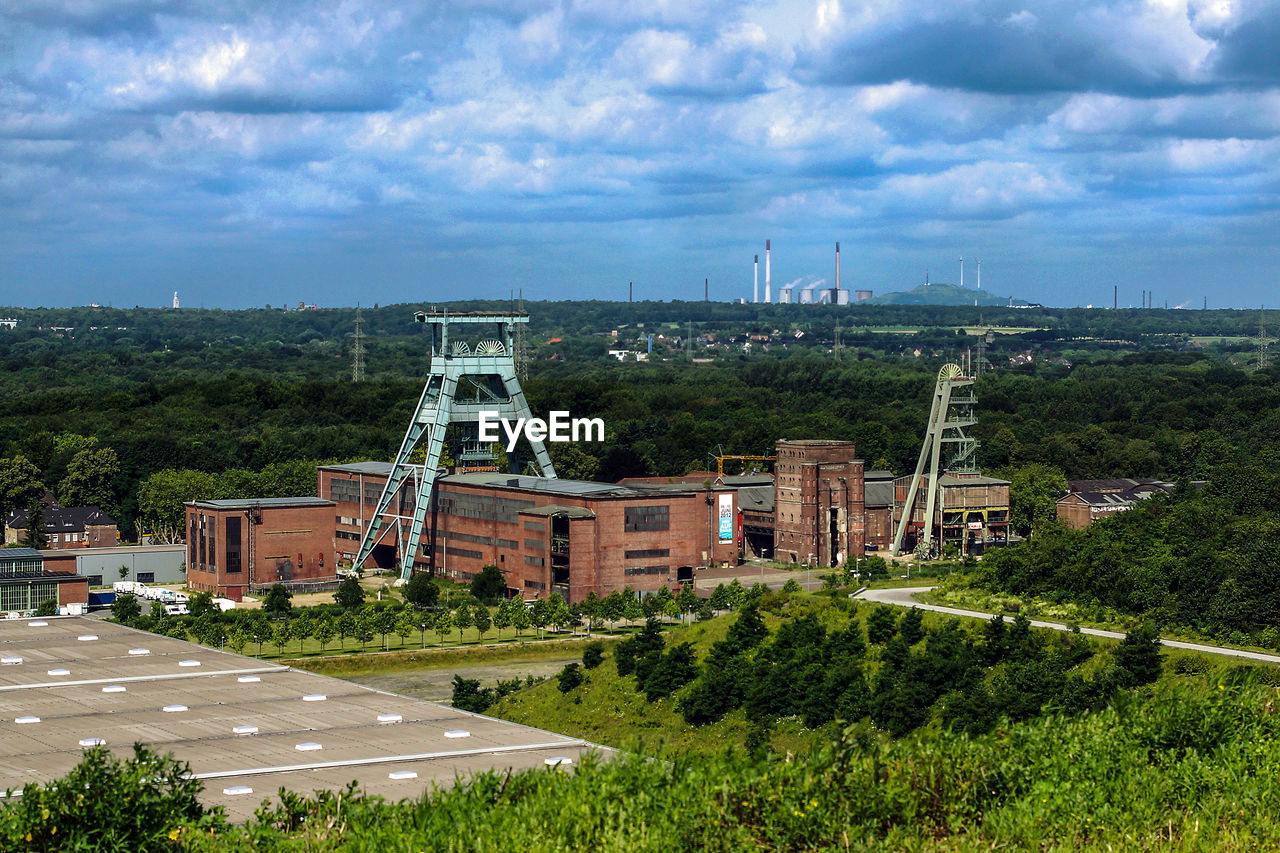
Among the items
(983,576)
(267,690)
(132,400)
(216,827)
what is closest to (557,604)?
(983,576)

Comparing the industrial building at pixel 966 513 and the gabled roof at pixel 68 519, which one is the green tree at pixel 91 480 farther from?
the industrial building at pixel 966 513

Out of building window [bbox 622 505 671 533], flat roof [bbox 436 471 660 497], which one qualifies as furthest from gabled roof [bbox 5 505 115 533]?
building window [bbox 622 505 671 533]

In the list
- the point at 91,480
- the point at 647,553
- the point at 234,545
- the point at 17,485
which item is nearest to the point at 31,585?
the point at 234,545

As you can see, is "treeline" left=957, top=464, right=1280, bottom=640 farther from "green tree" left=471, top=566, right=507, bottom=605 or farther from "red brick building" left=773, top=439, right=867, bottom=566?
"green tree" left=471, top=566, right=507, bottom=605

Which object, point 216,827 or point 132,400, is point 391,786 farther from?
point 132,400

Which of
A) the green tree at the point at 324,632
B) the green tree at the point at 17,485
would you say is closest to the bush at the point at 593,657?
the green tree at the point at 324,632

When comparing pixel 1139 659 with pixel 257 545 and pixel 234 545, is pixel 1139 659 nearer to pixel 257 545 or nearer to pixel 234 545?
pixel 257 545
